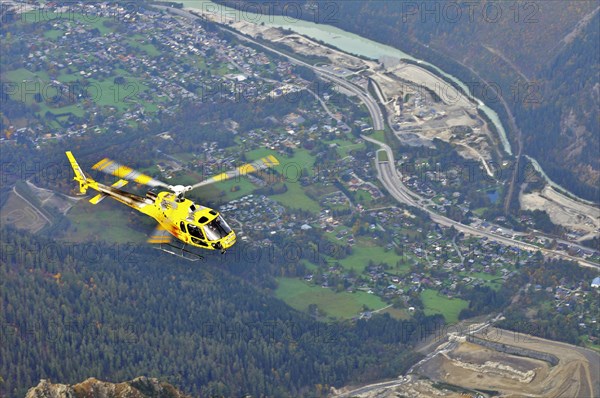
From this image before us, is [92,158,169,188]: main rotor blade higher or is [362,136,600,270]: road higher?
[92,158,169,188]: main rotor blade

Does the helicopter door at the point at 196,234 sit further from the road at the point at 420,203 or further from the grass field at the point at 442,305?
the road at the point at 420,203

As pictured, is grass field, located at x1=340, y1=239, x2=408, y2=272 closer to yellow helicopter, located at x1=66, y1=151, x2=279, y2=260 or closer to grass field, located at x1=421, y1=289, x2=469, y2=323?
grass field, located at x1=421, y1=289, x2=469, y2=323

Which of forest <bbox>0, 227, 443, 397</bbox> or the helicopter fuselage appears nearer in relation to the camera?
the helicopter fuselage

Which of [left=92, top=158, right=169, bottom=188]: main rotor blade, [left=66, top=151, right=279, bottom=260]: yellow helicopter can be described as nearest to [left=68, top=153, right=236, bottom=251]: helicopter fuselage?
[left=66, top=151, right=279, bottom=260]: yellow helicopter

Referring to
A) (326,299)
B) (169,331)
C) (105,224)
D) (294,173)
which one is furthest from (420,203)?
(169,331)

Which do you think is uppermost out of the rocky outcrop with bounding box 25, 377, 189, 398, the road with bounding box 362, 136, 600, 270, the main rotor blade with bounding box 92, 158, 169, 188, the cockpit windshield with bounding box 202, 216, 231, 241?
the main rotor blade with bounding box 92, 158, 169, 188

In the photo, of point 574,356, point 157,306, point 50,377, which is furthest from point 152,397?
point 574,356

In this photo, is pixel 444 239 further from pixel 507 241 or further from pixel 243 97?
pixel 243 97
